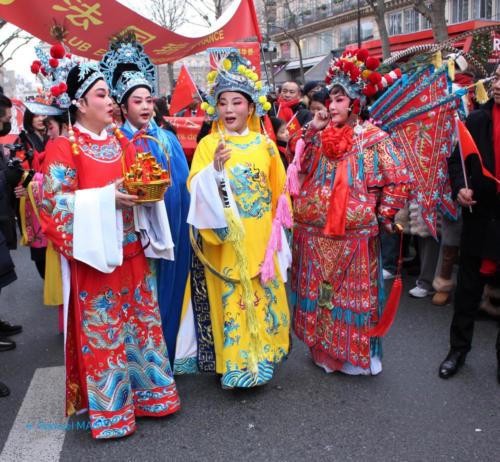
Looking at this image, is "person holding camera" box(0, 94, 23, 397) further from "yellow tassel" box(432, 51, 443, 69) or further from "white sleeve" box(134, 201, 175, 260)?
"yellow tassel" box(432, 51, 443, 69)

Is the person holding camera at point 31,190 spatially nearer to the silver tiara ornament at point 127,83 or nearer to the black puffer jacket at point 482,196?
the silver tiara ornament at point 127,83

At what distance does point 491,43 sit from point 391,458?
505 centimetres

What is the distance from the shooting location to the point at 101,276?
2652 mm

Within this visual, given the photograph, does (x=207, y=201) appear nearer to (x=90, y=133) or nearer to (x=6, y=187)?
(x=90, y=133)

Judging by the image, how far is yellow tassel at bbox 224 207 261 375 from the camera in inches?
117

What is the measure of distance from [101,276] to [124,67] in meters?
1.19

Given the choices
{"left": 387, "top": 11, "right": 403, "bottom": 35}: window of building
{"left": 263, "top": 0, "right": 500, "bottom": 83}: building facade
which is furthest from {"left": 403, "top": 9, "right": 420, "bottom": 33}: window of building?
{"left": 387, "top": 11, "right": 403, "bottom": 35}: window of building

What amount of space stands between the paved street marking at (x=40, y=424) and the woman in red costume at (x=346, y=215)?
1.58 meters

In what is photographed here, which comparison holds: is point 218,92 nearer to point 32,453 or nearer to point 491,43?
point 32,453

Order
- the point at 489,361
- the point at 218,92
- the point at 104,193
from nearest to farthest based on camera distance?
the point at 104,193
the point at 218,92
the point at 489,361

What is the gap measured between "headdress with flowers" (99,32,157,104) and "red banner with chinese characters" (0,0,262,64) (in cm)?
17

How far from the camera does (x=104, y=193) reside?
8.18ft

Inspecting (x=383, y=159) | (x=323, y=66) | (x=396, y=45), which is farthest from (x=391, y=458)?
(x=396, y=45)

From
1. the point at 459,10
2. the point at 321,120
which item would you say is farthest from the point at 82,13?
the point at 459,10
